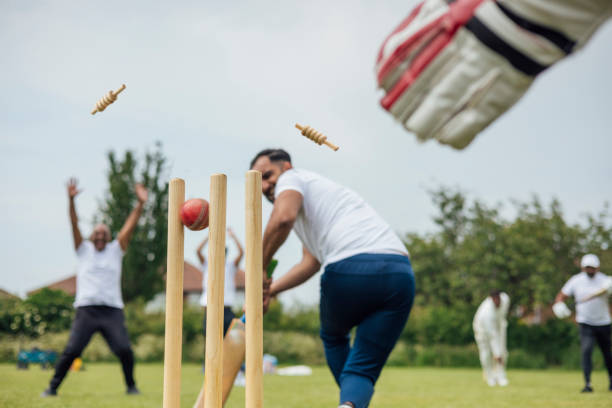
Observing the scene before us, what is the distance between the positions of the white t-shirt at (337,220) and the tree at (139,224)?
27.4m

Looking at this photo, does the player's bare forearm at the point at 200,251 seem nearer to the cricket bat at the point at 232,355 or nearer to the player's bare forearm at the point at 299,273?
the player's bare forearm at the point at 299,273

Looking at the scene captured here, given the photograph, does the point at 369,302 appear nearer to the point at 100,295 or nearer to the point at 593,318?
the point at 100,295

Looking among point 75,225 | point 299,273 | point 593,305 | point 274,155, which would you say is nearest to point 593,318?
point 593,305

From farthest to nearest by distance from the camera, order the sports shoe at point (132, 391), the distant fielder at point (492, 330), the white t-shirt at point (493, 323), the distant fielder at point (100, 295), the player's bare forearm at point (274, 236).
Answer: the white t-shirt at point (493, 323), the distant fielder at point (492, 330), the sports shoe at point (132, 391), the distant fielder at point (100, 295), the player's bare forearm at point (274, 236)

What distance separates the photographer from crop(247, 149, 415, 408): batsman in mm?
3195

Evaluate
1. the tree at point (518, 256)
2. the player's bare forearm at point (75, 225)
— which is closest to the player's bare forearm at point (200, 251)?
the player's bare forearm at point (75, 225)

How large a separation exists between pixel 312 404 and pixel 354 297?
380cm

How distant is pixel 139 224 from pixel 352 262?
2884cm

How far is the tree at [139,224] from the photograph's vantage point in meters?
30.3

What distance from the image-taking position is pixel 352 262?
10.5ft

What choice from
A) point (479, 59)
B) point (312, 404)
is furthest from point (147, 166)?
point (479, 59)

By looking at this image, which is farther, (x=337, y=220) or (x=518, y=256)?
(x=518, y=256)

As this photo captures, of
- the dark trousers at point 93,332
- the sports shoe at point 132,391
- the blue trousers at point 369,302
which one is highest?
the blue trousers at point 369,302

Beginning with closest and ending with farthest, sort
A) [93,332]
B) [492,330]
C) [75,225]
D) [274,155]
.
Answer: [274,155], [75,225], [93,332], [492,330]
